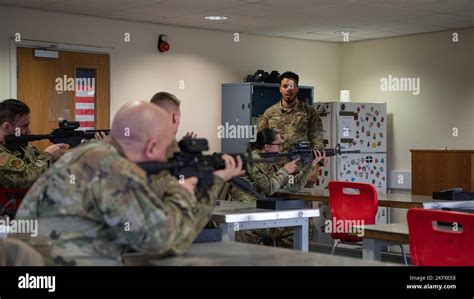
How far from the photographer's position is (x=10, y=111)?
5449 mm

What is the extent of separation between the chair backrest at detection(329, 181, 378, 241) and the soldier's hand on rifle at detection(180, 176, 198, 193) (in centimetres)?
341

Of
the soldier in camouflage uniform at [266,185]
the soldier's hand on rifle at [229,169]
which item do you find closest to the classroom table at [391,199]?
the soldier in camouflage uniform at [266,185]

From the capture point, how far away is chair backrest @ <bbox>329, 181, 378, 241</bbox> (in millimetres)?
6113

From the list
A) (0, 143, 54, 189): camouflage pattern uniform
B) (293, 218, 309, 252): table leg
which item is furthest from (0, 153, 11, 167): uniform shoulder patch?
(293, 218, 309, 252): table leg

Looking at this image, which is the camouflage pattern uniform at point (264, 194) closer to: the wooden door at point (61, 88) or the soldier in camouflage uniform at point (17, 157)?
the soldier in camouflage uniform at point (17, 157)

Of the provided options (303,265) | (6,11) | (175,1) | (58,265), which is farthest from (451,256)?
(6,11)

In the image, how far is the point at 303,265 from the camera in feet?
9.16

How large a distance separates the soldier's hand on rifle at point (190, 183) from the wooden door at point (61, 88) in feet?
18.5

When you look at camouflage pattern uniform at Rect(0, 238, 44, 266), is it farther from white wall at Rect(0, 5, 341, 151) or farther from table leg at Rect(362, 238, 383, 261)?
white wall at Rect(0, 5, 341, 151)

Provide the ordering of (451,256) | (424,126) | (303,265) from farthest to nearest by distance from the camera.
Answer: (424,126), (451,256), (303,265)

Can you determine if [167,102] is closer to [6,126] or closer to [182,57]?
[6,126]

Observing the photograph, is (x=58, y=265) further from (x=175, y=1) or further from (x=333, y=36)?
(x=333, y=36)

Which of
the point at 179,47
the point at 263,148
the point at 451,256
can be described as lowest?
the point at 451,256
